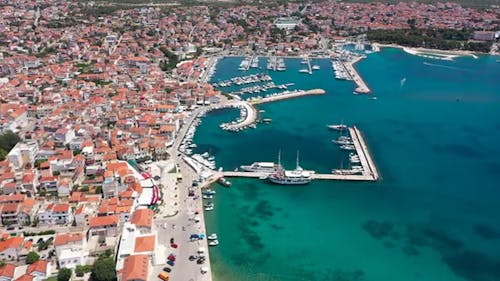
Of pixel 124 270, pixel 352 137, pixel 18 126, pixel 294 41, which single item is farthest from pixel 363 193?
pixel 294 41

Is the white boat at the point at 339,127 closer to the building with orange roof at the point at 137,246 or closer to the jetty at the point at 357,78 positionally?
the jetty at the point at 357,78

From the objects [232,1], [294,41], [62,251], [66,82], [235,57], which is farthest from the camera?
[232,1]

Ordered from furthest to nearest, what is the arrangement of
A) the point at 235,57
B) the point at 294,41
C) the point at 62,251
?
the point at 294,41 → the point at 235,57 → the point at 62,251

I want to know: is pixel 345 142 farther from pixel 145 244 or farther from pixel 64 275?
pixel 64 275

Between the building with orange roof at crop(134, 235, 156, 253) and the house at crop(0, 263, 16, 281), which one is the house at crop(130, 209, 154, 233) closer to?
the building with orange roof at crop(134, 235, 156, 253)

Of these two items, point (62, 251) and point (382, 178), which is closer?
point (62, 251)

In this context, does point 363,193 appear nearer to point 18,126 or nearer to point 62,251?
point 62,251

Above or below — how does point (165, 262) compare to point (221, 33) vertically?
below

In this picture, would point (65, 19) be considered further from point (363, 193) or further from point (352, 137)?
point (363, 193)
